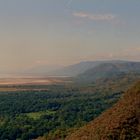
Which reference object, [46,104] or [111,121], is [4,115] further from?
[111,121]

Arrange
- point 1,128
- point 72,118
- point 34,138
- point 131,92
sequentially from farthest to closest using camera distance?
point 72,118 < point 1,128 < point 34,138 < point 131,92

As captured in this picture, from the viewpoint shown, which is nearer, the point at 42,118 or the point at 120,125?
the point at 120,125

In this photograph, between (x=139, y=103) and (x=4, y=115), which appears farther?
(x=4, y=115)

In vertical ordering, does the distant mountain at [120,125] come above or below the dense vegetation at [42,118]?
above

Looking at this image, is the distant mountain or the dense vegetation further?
the dense vegetation

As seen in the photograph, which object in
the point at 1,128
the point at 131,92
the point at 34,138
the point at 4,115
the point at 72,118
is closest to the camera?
the point at 131,92

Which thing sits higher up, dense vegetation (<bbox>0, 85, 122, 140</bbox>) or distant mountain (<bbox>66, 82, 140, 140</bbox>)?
distant mountain (<bbox>66, 82, 140, 140</bbox>)

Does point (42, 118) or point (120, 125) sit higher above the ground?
point (120, 125)

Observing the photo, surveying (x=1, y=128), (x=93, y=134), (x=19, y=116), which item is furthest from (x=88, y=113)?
(x=93, y=134)
